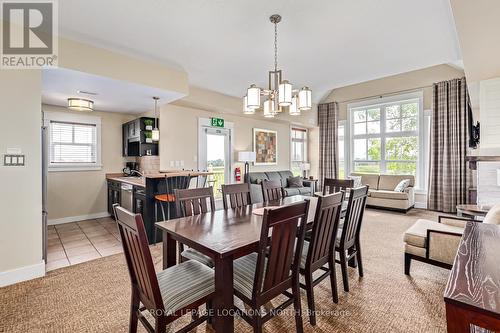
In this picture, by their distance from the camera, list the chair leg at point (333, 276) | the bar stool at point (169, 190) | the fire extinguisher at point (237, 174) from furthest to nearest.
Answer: the fire extinguisher at point (237, 174) < the bar stool at point (169, 190) < the chair leg at point (333, 276)

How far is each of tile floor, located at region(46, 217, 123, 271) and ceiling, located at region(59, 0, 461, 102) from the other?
2739 millimetres

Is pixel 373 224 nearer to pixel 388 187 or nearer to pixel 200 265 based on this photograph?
pixel 388 187

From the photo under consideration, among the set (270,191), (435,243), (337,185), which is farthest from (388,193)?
(270,191)

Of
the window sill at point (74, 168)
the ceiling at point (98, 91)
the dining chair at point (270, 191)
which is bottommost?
the dining chair at point (270, 191)

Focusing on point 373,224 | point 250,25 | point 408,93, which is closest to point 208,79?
point 250,25

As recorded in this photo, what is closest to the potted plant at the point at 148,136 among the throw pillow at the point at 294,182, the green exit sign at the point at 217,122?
the green exit sign at the point at 217,122

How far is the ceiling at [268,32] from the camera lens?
7.93ft

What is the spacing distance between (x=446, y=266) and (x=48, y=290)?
12.8ft

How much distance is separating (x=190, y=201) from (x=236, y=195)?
627mm

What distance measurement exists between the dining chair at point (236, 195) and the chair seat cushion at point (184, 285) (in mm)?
1064

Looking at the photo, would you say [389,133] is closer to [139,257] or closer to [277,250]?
[277,250]

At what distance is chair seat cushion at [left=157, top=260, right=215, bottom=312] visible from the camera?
139cm

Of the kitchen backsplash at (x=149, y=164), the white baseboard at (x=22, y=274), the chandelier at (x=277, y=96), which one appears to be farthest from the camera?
the kitchen backsplash at (x=149, y=164)

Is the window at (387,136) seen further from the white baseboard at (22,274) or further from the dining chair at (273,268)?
the white baseboard at (22,274)
